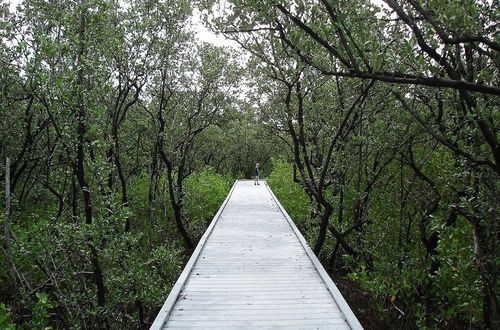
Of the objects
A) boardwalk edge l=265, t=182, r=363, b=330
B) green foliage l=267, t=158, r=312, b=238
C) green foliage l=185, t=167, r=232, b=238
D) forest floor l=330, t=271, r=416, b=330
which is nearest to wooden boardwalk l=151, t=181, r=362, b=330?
boardwalk edge l=265, t=182, r=363, b=330

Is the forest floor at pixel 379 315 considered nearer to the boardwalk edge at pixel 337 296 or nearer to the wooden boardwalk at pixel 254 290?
the boardwalk edge at pixel 337 296

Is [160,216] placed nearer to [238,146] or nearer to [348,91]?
[348,91]

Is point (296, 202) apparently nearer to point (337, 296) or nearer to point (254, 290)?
point (254, 290)

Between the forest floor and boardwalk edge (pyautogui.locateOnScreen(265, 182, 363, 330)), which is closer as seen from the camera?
boardwalk edge (pyautogui.locateOnScreen(265, 182, 363, 330))

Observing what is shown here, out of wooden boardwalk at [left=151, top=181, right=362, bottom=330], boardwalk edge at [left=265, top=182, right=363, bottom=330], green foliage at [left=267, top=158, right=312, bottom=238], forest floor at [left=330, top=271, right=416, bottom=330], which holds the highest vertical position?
green foliage at [left=267, top=158, right=312, bottom=238]

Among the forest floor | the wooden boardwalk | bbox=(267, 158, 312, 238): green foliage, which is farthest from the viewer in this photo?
bbox=(267, 158, 312, 238): green foliage

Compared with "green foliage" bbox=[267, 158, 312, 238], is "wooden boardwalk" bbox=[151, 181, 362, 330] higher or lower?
lower

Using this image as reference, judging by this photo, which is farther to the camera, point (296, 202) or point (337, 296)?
point (296, 202)

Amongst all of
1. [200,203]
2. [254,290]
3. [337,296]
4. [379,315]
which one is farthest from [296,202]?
[337,296]

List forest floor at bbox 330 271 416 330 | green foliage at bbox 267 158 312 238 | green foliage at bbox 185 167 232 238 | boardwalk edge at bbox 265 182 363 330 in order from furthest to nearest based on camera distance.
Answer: green foliage at bbox 185 167 232 238 → green foliage at bbox 267 158 312 238 → forest floor at bbox 330 271 416 330 → boardwalk edge at bbox 265 182 363 330

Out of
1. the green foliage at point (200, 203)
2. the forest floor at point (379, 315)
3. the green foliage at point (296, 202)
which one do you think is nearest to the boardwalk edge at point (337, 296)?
the forest floor at point (379, 315)

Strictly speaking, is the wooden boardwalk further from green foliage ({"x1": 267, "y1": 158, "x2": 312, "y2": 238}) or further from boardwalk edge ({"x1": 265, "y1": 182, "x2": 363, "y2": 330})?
green foliage ({"x1": 267, "y1": 158, "x2": 312, "y2": 238})

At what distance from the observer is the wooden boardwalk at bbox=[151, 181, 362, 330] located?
4539mm

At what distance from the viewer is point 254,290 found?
5.57 metres
